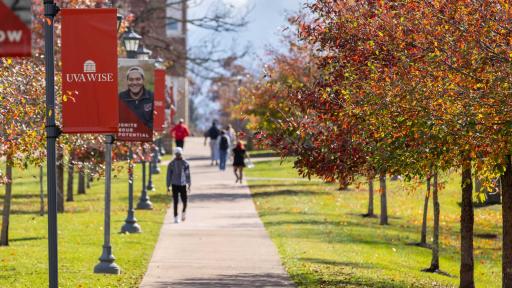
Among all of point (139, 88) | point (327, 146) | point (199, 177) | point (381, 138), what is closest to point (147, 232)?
point (139, 88)

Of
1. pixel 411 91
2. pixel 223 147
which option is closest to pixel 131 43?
pixel 411 91

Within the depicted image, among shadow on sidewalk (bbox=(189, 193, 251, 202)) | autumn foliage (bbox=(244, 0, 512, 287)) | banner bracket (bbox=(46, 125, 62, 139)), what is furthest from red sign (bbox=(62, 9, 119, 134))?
shadow on sidewalk (bbox=(189, 193, 251, 202))

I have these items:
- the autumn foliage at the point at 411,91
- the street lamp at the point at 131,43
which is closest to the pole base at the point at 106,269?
the autumn foliage at the point at 411,91

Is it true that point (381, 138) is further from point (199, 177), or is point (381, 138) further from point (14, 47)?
Answer: point (199, 177)

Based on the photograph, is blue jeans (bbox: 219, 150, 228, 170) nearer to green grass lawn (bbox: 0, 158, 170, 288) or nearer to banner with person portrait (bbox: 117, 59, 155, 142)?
green grass lawn (bbox: 0, 158, 170, 288)

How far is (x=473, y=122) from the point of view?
535 inches

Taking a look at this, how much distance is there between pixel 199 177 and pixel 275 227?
21152 millimetres

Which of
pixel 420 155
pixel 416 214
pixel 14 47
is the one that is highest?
pixel 14 47

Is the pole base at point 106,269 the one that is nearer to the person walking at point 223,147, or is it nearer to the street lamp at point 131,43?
the street lamp at point 131,43

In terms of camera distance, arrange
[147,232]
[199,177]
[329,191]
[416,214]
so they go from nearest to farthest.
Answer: [147,232] < [416,214] < [329,191] < [199,177]

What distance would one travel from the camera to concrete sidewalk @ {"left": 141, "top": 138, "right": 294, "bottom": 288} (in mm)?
18375

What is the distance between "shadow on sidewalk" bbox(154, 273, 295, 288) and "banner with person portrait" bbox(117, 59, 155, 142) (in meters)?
3.73

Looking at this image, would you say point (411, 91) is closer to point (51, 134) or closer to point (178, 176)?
point (51, 134)

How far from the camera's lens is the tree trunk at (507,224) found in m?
17.7
